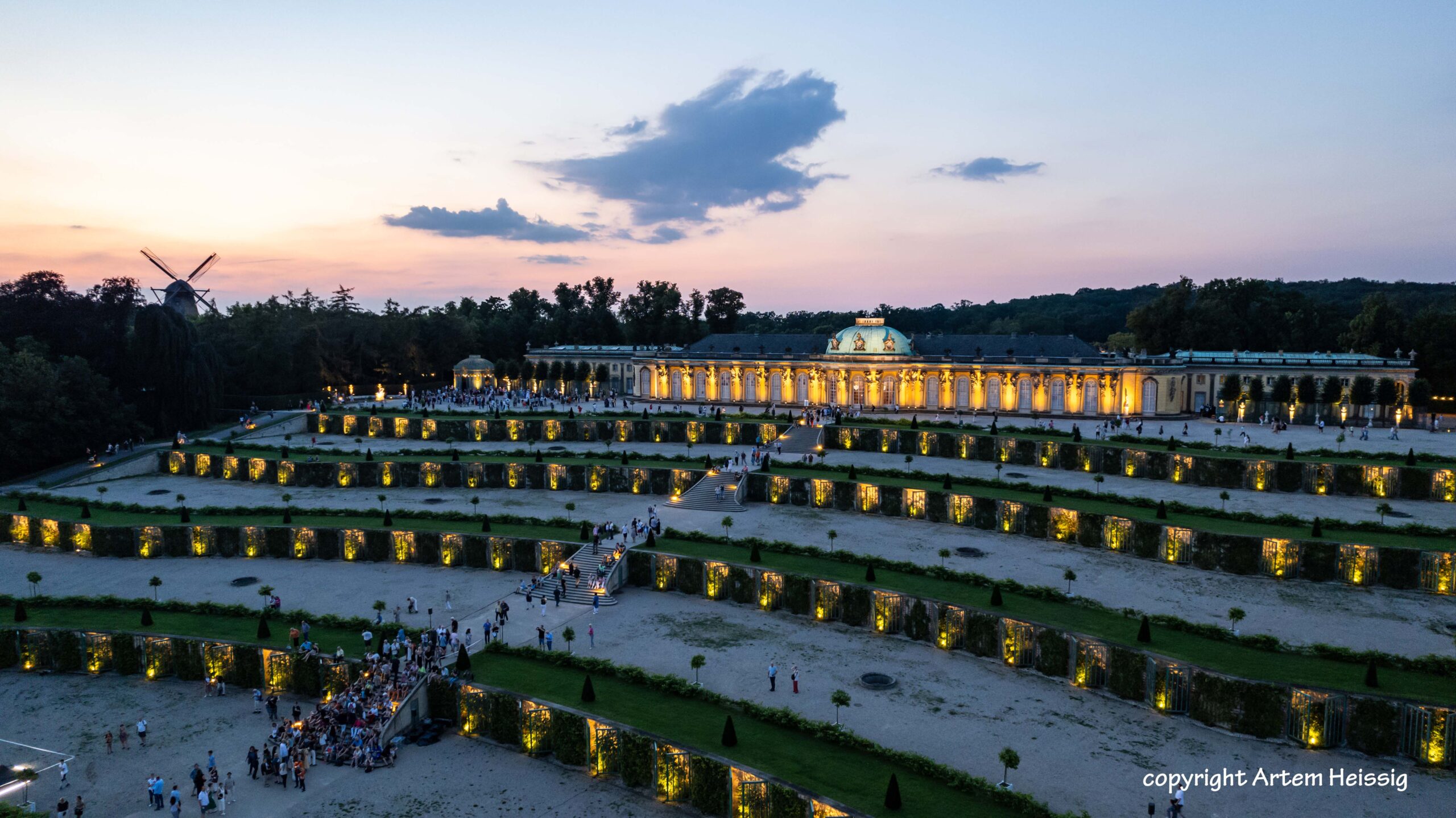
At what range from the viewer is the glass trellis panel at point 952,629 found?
38875mm

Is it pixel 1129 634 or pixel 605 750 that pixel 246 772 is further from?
pixel 1129 634

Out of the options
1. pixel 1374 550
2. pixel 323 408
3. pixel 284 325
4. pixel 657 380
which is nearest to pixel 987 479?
pixel 1374 550

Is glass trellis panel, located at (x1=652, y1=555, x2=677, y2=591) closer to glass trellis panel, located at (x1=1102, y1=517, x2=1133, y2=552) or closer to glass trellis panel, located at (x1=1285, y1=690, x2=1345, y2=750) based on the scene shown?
glass trellis panel, located at (x1=1102, y1=517, x2=1133, y2=552)

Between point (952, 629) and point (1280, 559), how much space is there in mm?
19675

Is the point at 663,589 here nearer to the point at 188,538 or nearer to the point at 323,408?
the point at 188,538

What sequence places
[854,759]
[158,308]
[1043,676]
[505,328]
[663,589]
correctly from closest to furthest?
[854,759]
[1043,676]
[663,589]
[158,308]
[505,328]

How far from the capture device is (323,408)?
105875 millimetres

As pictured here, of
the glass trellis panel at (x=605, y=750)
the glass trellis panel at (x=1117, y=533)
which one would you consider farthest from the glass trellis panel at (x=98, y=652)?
the glass trellis panel at (x=1117, y=533)

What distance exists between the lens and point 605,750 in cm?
3003

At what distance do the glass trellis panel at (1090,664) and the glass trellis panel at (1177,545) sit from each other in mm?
16344

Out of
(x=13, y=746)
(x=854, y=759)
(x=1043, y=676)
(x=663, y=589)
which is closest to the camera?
(x=854, y=759)

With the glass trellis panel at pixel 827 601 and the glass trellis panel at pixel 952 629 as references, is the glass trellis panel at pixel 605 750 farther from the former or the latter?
the glass trellis panel at pixel 952 629

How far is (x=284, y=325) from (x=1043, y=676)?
11750 centimetres

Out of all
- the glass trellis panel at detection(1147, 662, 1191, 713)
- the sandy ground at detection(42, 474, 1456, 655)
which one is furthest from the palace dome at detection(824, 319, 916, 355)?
the glass trellis panel at detection(1147, 662, 1191, 713)
